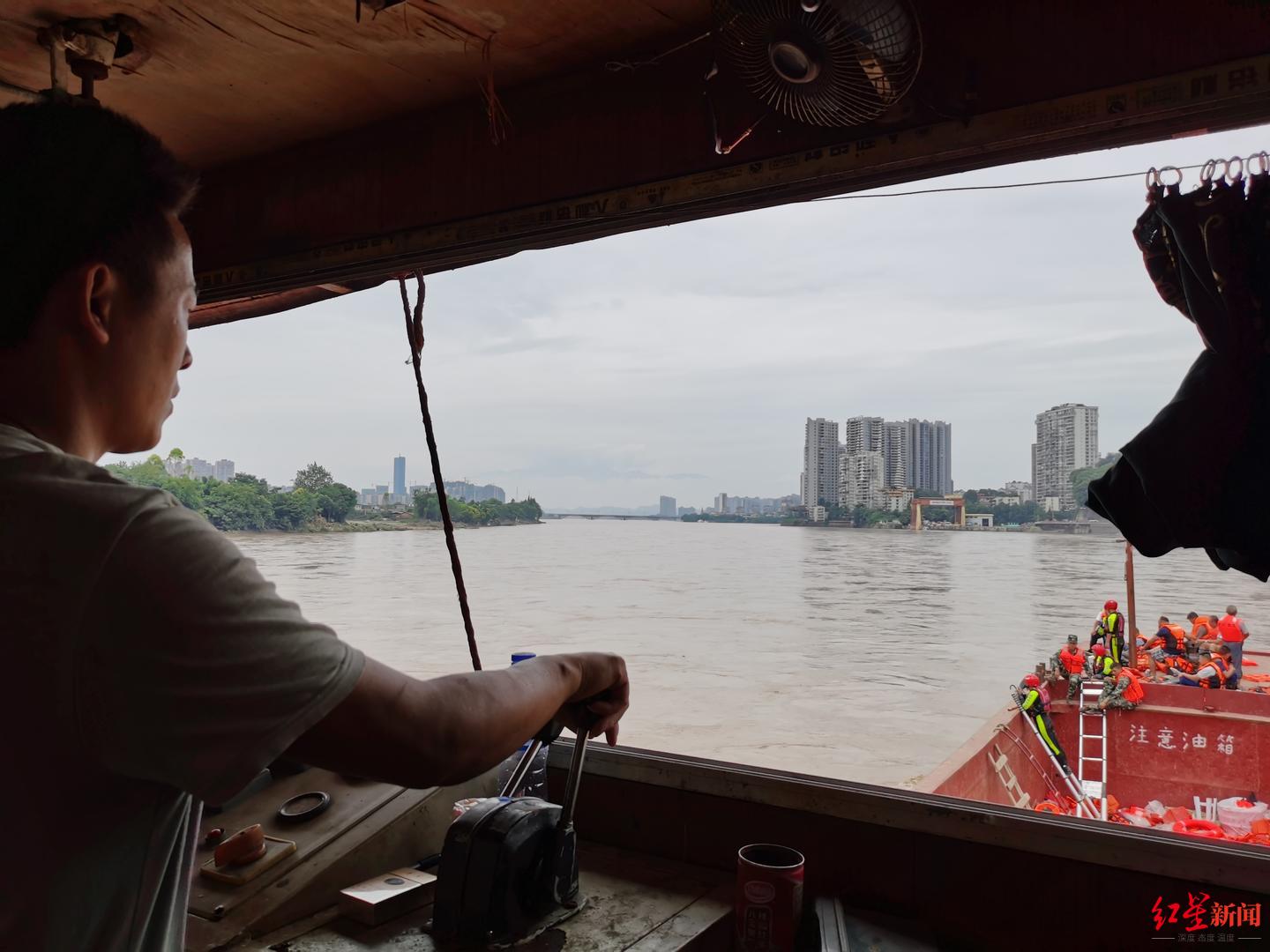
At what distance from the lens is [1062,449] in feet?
6.57

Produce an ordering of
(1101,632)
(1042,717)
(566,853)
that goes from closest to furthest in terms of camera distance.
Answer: (566,853) → (1042,717) → (1101,632)

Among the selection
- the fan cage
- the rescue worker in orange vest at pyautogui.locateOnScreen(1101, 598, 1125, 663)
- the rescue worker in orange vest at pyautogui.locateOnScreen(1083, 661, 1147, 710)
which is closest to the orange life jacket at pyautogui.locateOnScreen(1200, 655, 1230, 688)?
the rescue worker in orange vest at pyautogui.locateOnScreen(1083, 661, 1147, 710)

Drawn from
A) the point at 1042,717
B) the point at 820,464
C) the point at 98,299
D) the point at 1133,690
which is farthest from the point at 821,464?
the point at 1042,717

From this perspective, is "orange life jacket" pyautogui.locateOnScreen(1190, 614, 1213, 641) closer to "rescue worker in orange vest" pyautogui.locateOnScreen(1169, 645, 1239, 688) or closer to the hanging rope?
"rescue worker in orange vest" pyautogui.locateOnScreen(1169, 645, 1239, 688)

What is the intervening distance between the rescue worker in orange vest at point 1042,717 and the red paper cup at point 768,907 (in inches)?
246

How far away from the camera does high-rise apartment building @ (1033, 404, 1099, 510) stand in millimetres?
1878

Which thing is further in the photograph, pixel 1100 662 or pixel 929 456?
pixel 1100 662

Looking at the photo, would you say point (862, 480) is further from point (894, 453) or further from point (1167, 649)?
point (1167, 649)

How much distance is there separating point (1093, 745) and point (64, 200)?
7.99 m

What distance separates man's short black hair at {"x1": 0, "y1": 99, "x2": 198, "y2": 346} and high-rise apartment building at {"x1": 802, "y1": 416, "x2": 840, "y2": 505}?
2.45m

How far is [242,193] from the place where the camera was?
2807mm

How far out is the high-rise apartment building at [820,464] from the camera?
→ 2.94m

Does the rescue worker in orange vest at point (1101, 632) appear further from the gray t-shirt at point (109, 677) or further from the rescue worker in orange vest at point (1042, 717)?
the gray t-shirt at point (109, 677)

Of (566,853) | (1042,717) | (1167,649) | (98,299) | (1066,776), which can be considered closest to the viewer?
(98,299)
